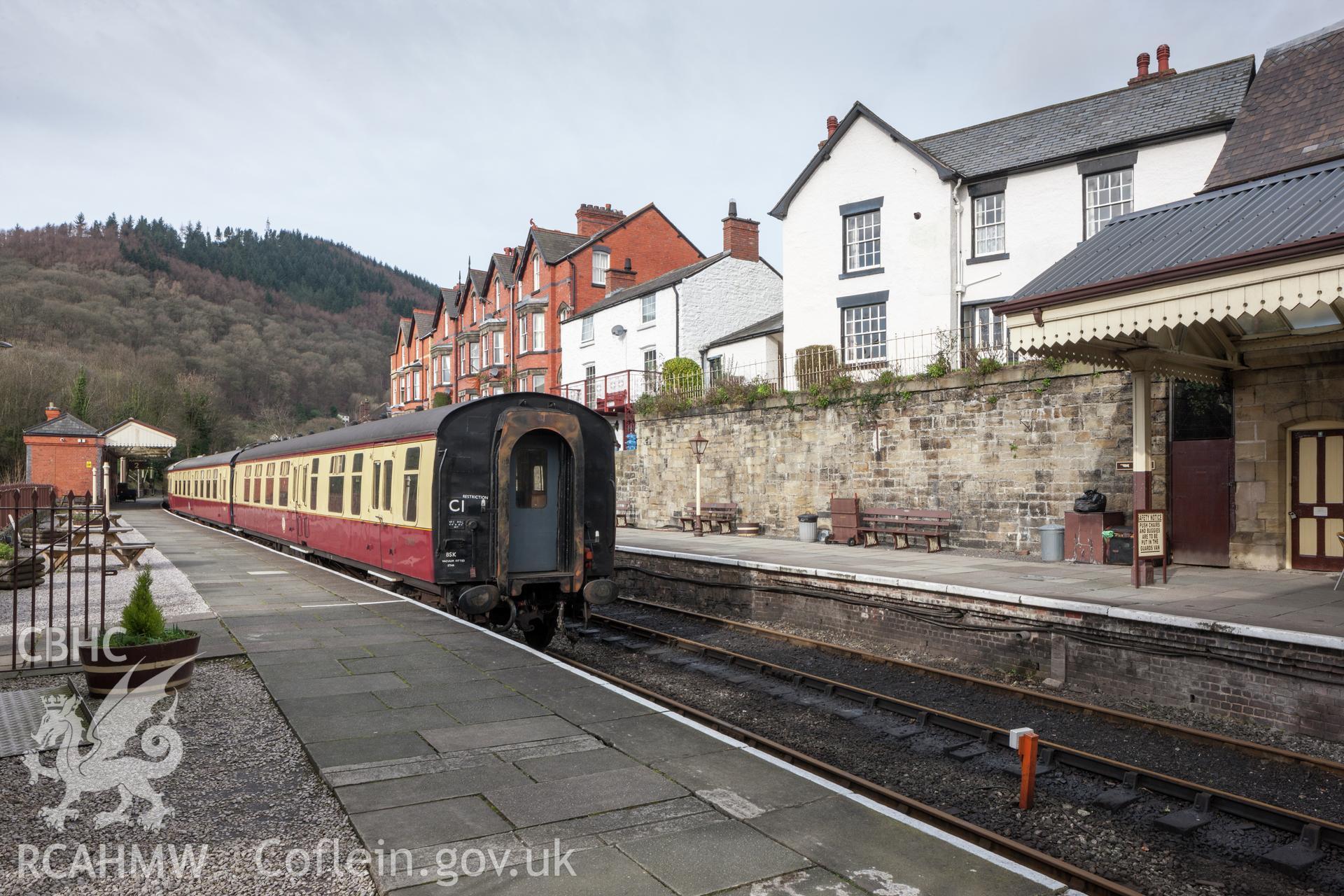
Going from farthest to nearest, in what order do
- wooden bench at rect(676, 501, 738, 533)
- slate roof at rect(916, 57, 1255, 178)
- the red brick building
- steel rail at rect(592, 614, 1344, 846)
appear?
the red brick building → wooden bench at rect(676, 501, 738, 533) → slate roof at rect(916, 57, 1255, 178) → steel rail at rect(592, 614, 1344, 846)

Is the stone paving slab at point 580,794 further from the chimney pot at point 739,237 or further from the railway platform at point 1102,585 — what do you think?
the chimney pot at point 739,237

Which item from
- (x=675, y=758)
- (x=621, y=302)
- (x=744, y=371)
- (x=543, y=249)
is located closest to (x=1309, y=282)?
(x=675, y=758)

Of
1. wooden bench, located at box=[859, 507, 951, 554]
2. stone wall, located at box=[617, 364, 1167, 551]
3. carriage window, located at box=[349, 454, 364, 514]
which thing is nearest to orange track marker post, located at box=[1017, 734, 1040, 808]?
stone wall, located at box=[617, 364, 1167, 551]

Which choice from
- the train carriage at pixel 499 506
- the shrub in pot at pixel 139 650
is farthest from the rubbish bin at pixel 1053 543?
the shrub in pot at pixel 139 650

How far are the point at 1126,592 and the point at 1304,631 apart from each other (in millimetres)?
2728

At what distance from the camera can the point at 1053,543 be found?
13938 millimetres

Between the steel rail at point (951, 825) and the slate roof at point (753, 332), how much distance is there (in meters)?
19.2

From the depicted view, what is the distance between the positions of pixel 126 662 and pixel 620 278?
30801 millimetres

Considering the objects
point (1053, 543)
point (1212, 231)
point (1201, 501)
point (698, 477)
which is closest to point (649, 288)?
point (698, 477)

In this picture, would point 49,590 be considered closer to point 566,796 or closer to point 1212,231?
point 566,796

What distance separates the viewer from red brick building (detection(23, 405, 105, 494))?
114ft

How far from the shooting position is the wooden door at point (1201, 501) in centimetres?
1252

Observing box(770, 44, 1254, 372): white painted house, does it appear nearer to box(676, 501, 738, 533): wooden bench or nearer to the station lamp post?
the station lamp post

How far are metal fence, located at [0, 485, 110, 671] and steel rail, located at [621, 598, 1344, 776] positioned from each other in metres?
7.57
